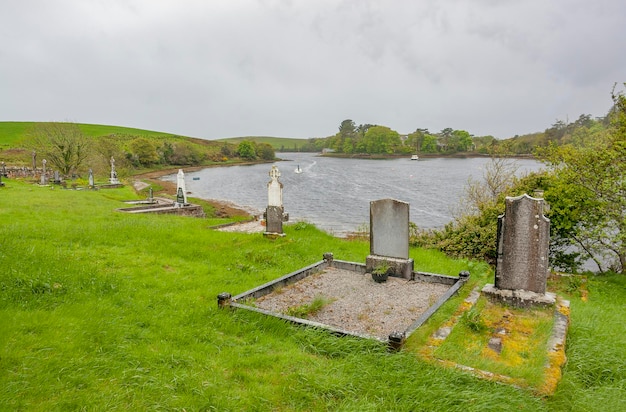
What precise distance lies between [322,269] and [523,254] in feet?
15.3

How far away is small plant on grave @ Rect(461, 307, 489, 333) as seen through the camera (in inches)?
234

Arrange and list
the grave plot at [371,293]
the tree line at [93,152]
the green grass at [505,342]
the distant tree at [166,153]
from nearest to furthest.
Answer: the green grass at [505,342] < the grave plot at [371,293] < the tree line at [93,152] < the distant tree at [166,153]

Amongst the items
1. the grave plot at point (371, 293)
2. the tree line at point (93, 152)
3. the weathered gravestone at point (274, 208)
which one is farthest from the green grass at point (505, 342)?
the tree line at point (93, 152)

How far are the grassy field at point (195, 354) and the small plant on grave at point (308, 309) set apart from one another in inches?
26.3

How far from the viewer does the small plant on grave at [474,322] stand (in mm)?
5949

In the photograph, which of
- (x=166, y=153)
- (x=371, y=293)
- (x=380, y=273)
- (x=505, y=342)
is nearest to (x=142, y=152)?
(x=166, y=153)

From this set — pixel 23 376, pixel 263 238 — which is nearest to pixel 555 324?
pixel 23 376

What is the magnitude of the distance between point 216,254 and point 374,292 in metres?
4.38

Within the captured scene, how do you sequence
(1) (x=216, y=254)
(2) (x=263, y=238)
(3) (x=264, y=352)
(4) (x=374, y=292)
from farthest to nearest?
(2) (x=263, y=238) → (1) (x=216, y=254) → (4) (x=374, y=292) → (3) (x=264, y=352)

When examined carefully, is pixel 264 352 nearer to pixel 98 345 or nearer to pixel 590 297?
pixel 98 345

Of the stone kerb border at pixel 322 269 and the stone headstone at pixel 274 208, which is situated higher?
the stone headstone at pixel 274 208

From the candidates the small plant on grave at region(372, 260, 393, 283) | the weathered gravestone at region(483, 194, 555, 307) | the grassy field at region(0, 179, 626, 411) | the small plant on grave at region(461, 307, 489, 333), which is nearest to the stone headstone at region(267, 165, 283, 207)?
the grassy field at region(0, 179, 626, 411)

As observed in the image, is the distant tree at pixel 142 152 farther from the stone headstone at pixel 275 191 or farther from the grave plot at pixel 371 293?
the grave plot at pixel 371 293

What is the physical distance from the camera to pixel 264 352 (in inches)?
209
